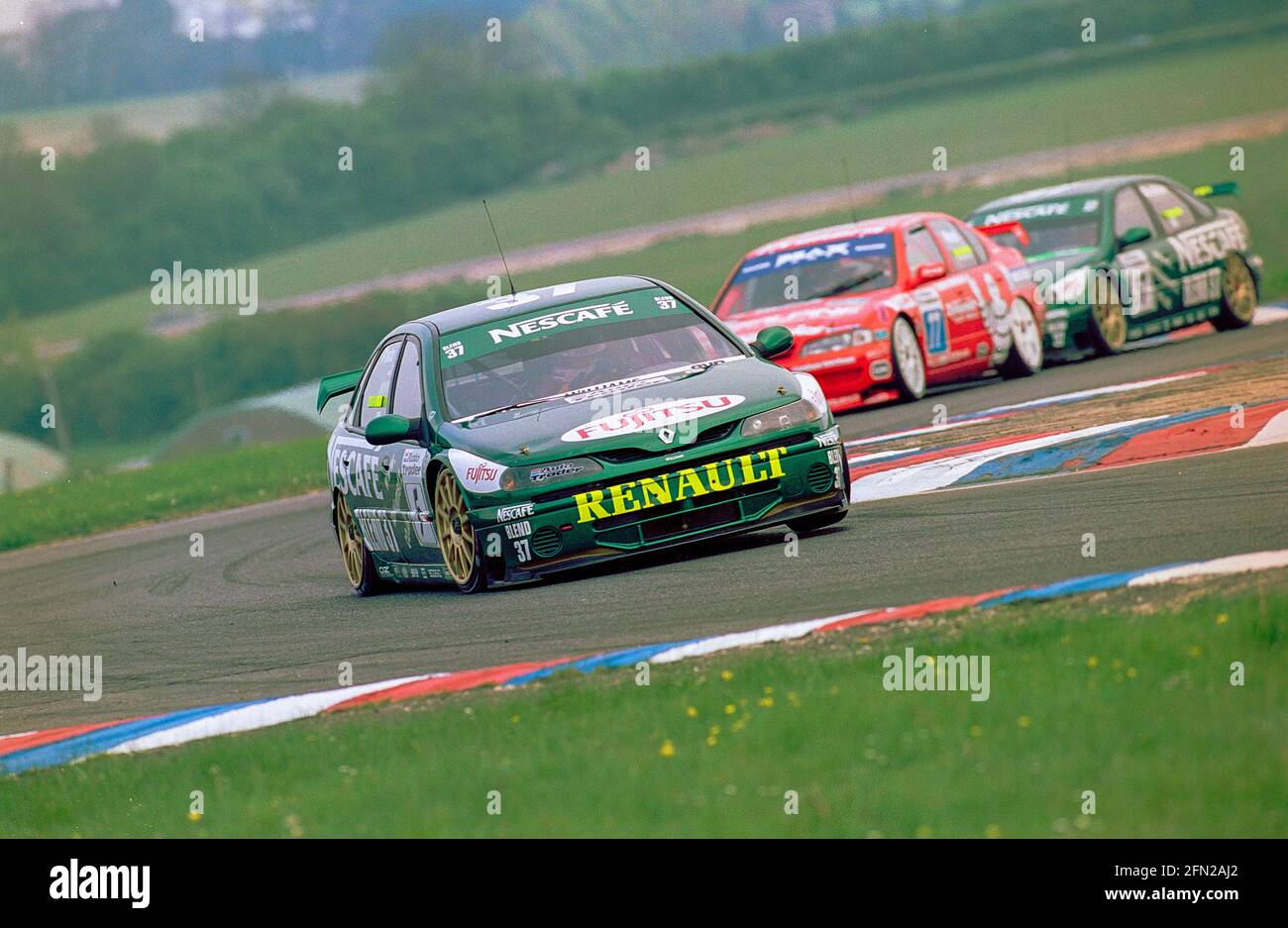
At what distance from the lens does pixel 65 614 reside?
12781 mm

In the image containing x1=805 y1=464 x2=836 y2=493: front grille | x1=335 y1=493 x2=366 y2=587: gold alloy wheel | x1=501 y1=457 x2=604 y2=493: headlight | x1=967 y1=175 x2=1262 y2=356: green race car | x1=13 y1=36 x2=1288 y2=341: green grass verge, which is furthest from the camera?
x1=13 y1=36 x2=1288 y2=341: green grass verge

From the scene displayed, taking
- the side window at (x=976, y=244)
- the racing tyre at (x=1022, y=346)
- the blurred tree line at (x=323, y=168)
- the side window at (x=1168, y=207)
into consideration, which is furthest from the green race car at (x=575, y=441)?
the blurred tree line at (x=323, y=168)

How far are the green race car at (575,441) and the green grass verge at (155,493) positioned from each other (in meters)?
9.47

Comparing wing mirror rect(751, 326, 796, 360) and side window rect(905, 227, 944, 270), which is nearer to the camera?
wing mirror rect(751, 326, 796, 360)

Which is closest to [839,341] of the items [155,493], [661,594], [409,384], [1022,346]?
[1022,346]

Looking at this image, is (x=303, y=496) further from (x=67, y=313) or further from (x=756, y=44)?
(x=756, y=44)

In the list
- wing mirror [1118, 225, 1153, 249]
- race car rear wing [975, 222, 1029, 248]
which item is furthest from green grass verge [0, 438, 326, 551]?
wing mirror [1118, 225, 1153, 249]

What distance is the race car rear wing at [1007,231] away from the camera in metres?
19.4

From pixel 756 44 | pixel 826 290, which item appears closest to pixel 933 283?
pixel 826 290

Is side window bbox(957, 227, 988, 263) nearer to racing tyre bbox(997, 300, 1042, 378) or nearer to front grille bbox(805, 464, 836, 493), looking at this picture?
racing tyre bbox(997, 300, 1042, 378)

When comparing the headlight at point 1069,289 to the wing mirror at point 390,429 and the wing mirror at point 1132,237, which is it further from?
the wing mirror at point 390,429

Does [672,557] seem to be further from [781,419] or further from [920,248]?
[920,248]

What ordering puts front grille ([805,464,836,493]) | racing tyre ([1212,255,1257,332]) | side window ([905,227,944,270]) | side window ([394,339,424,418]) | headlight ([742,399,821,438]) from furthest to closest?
1. racing tyre ([1212,255,1257,332])
2. side window ([905,227,944,270])
3. side window ([394,339,424,418])
4. front grille ([805,464,836,493])
5. headlight ([742,399,821,438])

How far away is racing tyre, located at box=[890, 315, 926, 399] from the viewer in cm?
1641
